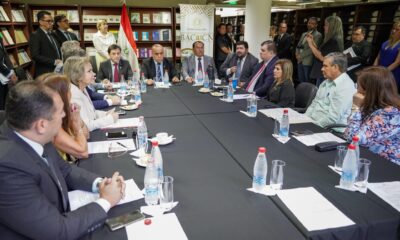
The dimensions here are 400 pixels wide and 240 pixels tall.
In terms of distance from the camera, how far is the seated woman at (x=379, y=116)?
2111 millimetres

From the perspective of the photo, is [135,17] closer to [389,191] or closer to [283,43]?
[283,43]

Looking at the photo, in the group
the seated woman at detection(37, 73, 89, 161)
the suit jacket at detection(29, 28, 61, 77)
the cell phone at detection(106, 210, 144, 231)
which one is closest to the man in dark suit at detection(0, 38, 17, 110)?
the suit jacket at detection(29, 28, 61, 77)

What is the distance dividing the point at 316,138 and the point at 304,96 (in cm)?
154

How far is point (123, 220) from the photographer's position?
4.20ft

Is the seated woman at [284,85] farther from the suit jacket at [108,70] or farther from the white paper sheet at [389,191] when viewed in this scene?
the suit jacket at [108,70]

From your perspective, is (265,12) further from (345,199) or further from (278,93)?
(345,199)

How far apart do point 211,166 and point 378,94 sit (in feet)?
4.52

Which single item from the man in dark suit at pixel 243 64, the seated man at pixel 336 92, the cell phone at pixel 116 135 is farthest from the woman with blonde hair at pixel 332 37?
the cell phone at pixel 116 135

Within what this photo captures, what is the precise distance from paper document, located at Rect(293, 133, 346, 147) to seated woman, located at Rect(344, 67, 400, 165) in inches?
3.8

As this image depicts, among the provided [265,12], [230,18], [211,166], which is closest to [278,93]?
[211,166]

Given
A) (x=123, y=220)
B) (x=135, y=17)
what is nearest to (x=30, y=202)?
(x=123, y=220)

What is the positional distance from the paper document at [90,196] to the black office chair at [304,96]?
2.46 metres

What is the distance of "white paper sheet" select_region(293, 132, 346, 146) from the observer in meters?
2.20

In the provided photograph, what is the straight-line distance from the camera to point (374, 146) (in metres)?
2.16
